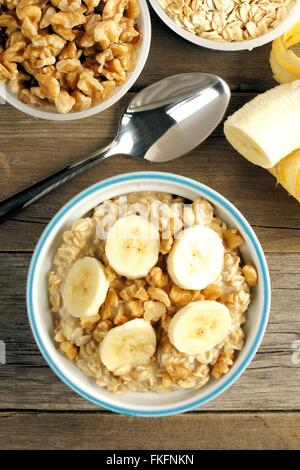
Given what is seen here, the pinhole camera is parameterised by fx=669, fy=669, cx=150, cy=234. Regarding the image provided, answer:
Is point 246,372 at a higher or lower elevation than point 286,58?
lower

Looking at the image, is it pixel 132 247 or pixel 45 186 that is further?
pixel 45 186

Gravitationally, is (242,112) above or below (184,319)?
above

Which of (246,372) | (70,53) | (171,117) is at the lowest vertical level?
(246,372)

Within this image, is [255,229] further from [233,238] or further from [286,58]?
[286,58]

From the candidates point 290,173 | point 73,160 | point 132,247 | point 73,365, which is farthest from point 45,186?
point 290,173

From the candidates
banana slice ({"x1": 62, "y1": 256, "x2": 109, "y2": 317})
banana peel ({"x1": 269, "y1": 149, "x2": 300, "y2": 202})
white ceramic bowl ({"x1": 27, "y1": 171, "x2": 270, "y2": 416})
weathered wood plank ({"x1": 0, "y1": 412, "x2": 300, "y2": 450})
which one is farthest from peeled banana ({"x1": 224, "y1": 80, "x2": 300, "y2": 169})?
weathered wood plank ({"x1": 0, "y1": 412, "x2": 300, "y2": 450})
